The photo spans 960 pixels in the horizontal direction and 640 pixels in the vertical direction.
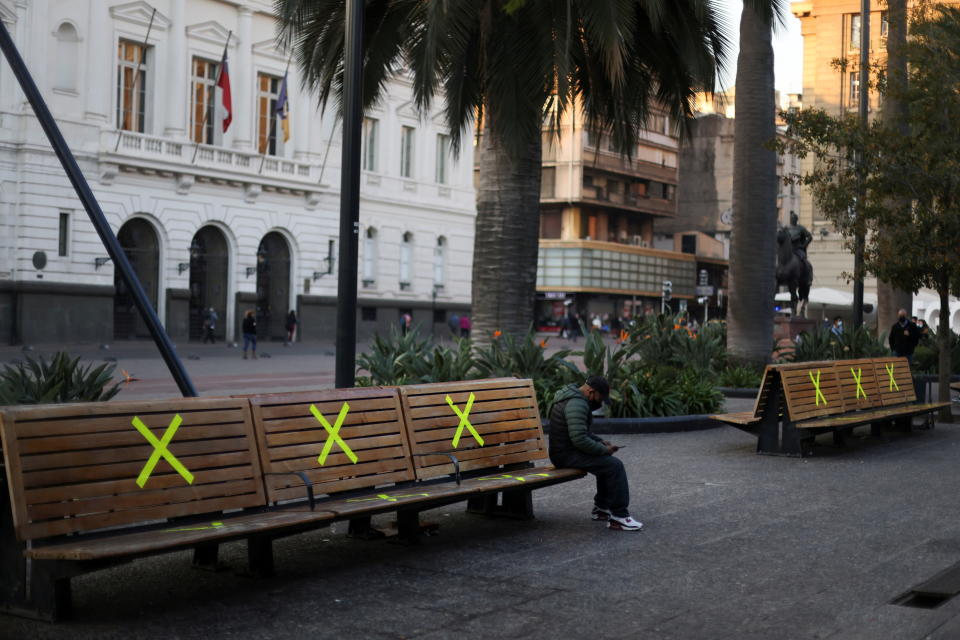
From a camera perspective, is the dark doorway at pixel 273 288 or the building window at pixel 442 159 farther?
the building window at pixel 442 159

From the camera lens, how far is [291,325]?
4866 centimetres

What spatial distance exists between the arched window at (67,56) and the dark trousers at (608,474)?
37.0 m

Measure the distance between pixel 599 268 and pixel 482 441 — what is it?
73998 mm

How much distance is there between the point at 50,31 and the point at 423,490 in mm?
37497

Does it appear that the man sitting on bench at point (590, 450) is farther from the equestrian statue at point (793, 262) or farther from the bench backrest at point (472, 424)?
the equestrian statue at point (793, 262)

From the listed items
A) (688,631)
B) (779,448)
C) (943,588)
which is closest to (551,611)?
(688,631)

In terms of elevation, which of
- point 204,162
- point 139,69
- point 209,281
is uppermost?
point 139,69

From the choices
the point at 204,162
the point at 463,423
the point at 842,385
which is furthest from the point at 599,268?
the point at 463,423

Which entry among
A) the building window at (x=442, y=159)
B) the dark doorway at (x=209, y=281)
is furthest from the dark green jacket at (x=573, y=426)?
the building window at (x=442, y=159)

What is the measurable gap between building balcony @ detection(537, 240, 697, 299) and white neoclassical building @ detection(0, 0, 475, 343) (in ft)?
75.1

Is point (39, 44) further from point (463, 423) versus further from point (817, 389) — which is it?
point (463, 423)

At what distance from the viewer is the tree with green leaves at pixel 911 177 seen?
55.9 feet

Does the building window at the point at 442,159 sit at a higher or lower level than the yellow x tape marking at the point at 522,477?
higher

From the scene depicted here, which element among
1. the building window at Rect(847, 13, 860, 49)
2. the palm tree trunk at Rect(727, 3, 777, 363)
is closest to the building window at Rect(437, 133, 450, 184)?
the building window at Rect(847, 13, 860, 49)
